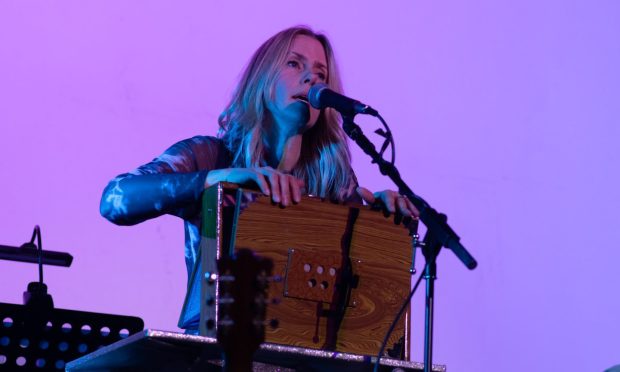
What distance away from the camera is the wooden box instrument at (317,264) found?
2135mm

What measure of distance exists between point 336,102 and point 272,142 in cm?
42

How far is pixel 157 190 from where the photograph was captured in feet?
7.64

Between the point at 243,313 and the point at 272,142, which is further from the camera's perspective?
the point at 272,142

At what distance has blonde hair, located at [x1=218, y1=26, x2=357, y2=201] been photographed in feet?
9.07

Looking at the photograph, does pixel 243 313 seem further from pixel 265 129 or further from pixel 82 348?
pixel 265 129

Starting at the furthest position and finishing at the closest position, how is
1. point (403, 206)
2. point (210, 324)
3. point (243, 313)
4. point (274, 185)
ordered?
point (403, 206)
point (274, 185)
point (210, 324)
point (243, 313)

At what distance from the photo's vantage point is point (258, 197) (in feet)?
7.09

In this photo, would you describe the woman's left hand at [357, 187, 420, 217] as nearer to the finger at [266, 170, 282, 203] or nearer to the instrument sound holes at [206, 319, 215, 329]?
the finger at [266, 170, 282, 203]

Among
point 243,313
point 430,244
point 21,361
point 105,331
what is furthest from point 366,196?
point 21,361

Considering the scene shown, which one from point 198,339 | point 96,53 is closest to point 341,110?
point 198,339

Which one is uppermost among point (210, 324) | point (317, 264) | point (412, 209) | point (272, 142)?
point (272, 142)

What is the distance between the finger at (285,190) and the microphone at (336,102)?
0.27 meters

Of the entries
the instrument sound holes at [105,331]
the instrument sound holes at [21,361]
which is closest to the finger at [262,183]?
the instrument sound holes at [105,331]

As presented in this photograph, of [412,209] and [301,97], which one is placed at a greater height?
[301,97]
